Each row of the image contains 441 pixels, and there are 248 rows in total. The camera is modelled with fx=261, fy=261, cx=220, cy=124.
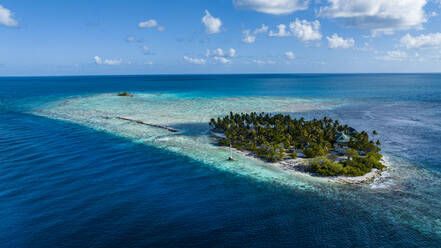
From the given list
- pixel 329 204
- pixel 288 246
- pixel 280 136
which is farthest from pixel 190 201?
pixel 280 136

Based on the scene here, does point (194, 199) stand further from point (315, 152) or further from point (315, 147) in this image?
point (315, 147)

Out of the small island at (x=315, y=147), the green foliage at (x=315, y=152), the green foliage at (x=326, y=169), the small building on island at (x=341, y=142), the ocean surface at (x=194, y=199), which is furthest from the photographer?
the small building on island at (x=341, y=142)

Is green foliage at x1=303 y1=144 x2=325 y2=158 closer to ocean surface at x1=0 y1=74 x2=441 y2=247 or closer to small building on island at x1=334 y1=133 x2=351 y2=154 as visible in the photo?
small building on island at x1=334 y1=133 x2=351 y2=154

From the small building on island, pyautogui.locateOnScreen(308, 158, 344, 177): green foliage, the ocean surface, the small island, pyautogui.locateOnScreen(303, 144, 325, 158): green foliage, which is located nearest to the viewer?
the ocean surface

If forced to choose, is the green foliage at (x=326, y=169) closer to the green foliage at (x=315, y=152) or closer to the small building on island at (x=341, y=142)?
the green foliage at (x=315, y=152)

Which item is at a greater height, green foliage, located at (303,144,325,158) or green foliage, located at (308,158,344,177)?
green foliage, located at (303,144,325,158)

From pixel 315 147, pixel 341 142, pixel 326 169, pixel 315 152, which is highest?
pixel 341 142

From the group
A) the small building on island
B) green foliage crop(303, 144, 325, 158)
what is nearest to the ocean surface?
the small building on island

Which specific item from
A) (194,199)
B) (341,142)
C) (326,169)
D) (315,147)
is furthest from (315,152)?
(194,199)

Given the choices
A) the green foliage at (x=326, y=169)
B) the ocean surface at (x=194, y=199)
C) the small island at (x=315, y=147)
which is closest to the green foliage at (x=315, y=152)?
the small island at (x=315, y=147)
